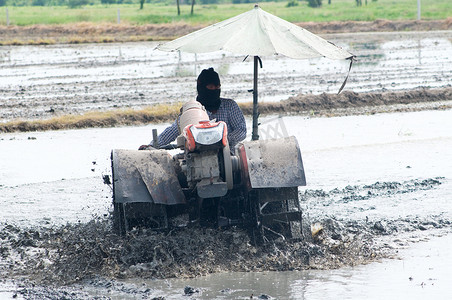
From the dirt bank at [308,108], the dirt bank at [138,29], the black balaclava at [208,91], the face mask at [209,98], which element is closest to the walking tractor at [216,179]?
the black balaclava at [208,91]

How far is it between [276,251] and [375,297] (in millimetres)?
1129

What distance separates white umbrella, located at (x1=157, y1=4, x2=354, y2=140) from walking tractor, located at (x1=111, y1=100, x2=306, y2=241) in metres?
0.80

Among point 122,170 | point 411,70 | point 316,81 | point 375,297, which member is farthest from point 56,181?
point 411,70

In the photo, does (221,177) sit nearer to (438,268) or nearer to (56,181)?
(438,268)

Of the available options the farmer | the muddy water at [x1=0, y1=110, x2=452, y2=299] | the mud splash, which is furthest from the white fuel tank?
the muddy water at [x1=0, y1=110, x2=452, y2=299]

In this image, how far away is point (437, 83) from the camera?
19.6 meters

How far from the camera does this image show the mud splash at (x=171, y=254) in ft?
21.8

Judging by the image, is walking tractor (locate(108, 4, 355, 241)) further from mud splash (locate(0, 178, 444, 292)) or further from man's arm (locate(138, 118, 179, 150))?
man's arm (locate(138, 118, 179, 150))

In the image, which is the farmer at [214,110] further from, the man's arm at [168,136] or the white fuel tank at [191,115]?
the white fuel tank at [191,115]

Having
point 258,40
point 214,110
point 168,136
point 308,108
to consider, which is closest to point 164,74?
point 308,108

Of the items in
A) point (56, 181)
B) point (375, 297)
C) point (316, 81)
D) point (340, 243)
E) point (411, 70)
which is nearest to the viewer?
point (375, 297)

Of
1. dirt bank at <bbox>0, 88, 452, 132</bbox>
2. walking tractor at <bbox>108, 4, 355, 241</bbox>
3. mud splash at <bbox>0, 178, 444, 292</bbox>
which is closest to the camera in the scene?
walking tractor at <bbox>108, 4, 355, 241</bbox>

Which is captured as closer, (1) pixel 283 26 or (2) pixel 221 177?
(2) pixel 221 177

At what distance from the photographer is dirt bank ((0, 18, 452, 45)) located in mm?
37000
